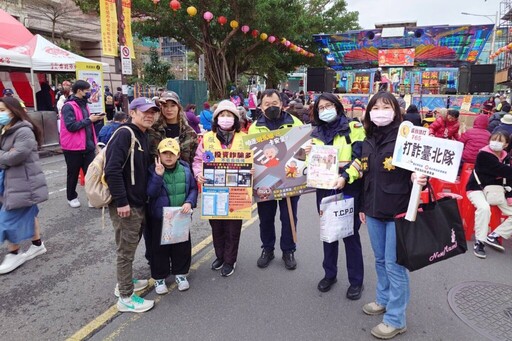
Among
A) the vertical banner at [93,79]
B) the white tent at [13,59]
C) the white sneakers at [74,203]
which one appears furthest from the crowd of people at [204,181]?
the white tent at [13,59]

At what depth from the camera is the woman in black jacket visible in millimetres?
2809

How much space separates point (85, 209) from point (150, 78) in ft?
74.2

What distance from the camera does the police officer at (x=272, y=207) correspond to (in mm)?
3871

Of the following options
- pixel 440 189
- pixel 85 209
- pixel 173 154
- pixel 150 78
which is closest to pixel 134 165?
pixel 173 154

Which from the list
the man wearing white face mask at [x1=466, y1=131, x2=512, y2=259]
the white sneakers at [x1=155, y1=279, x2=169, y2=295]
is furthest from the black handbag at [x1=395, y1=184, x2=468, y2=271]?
the man wearing white face mask at [x1=466, y1=131, x2=512, y2=259]

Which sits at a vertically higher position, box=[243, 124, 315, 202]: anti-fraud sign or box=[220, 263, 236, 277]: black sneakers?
box=[243, 124, 315, 202]: anti-fraud sign

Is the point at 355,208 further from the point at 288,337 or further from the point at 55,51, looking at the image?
the point at 55,51

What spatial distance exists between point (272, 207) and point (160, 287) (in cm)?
141

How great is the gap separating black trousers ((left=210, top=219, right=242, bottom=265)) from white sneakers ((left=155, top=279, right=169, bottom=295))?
2.27ft

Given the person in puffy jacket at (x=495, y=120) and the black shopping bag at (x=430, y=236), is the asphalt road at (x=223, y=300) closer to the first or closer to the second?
the black shopping bag at (x=430, y=236)

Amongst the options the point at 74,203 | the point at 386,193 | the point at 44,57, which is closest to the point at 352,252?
the point at 386,193

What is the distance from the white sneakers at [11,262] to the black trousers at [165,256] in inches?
67.7

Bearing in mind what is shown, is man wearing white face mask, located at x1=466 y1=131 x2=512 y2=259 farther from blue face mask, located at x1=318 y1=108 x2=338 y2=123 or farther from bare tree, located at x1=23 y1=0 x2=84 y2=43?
bare tree, located at x1=23 y1=0 x2=84 y2=43

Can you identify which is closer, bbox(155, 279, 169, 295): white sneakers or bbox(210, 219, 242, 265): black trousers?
bbox(155, 279, 169, 295): white sneakers
